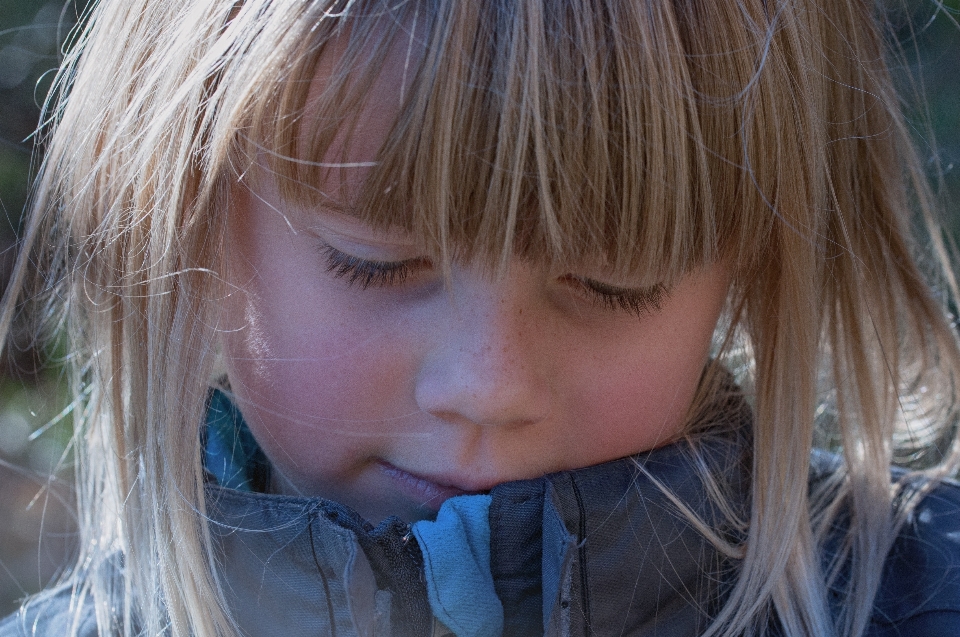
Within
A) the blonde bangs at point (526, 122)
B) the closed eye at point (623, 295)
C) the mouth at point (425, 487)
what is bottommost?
the mouth at point (425, 487)

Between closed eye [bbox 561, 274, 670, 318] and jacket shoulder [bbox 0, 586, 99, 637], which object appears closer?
closed eye [bbox 561, 274, 670, 318]

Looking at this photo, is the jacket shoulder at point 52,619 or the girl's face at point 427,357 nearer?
the girl's face at point 427,357

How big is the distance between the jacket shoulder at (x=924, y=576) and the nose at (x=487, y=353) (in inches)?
19.2

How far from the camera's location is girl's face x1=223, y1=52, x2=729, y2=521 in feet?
3.00

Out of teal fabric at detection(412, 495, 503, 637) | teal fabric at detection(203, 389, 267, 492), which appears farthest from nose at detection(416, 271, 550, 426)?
teal fabric at detection(203, 389, 267, 492)

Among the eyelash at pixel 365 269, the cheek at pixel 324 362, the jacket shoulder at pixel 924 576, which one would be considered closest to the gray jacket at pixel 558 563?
the jacket shoulder at pixel 924 576

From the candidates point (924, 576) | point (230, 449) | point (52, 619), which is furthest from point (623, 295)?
point (52, 619)

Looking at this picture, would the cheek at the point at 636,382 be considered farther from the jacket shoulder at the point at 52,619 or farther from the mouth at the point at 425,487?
the jacket shoulder at the point at 52,619

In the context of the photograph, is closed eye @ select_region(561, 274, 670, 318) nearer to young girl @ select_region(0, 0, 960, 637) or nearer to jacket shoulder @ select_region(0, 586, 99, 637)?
young girl @ select_region(0, 0, 960, 637)

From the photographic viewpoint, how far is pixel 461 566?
0.96 meters

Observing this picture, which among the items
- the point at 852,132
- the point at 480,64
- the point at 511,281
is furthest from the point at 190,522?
the point at 852,132

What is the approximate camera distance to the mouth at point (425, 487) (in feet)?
3.33

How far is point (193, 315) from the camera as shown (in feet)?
3.51

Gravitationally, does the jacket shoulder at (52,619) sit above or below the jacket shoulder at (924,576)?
below
